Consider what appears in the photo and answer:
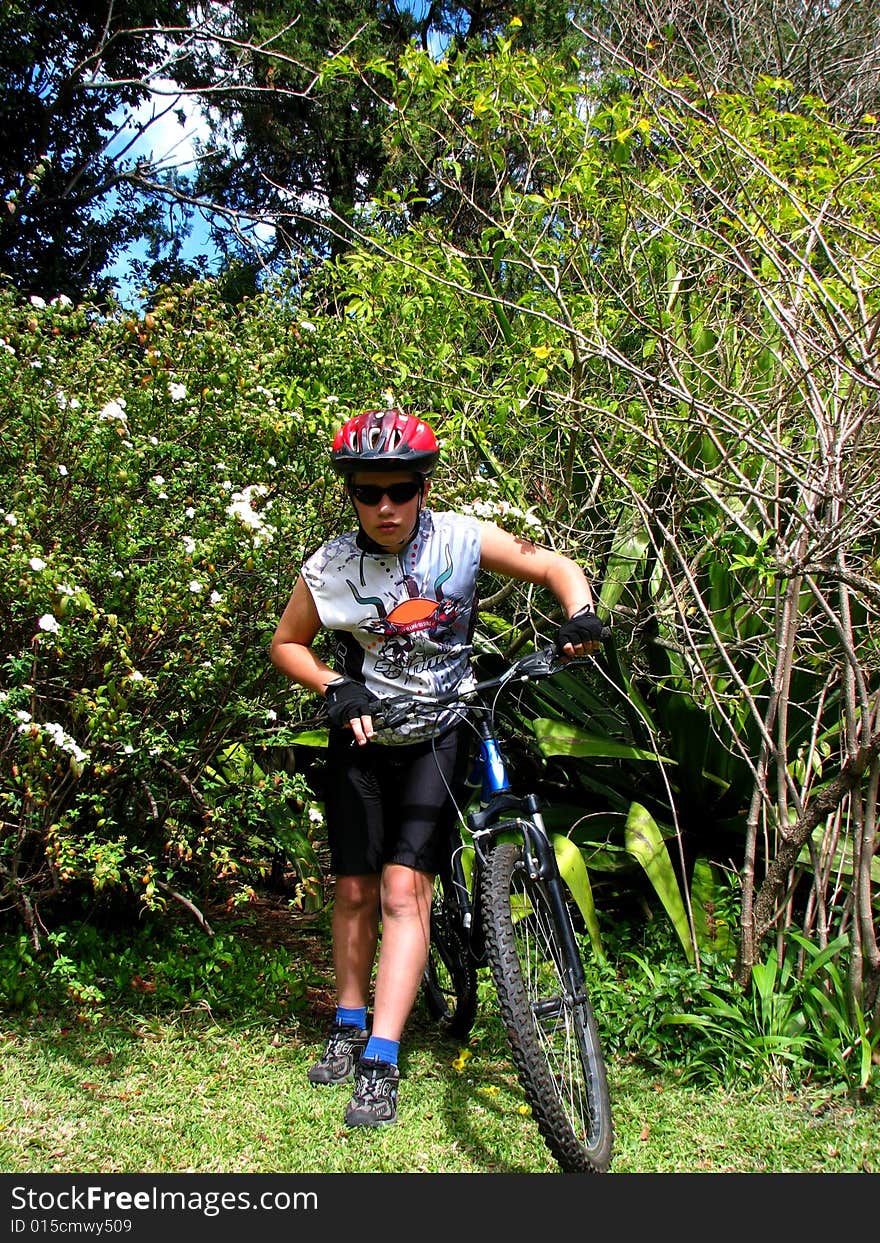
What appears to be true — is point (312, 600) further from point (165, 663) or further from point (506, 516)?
point (506, 516)

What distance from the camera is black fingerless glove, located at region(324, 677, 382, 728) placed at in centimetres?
284

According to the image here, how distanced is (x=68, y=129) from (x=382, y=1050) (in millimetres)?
11677

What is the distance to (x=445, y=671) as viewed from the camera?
3.14 meters

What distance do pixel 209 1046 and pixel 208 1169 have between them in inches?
32.5

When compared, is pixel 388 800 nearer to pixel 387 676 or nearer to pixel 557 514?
pixel 387 676

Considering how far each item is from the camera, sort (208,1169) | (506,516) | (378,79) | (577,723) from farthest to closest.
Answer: (378,79) < (577,723) < (506,516) < (208,1169)

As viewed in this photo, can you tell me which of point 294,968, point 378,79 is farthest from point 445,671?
point 378,79

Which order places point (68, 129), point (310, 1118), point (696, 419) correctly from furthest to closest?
point (68, 129) → point (696, 419) → point (310, 1118)

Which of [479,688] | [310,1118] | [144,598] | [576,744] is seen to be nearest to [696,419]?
[479,688]

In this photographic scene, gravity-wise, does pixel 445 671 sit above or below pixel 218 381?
below

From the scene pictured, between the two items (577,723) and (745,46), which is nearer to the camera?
(577,723)

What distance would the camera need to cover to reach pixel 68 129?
1172cm

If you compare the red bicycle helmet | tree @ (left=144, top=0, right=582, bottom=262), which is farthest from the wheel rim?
tree @ (left=144, top=0, right=582, bottom=262)

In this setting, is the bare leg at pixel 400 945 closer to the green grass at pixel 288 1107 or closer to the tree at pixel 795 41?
the green grass at pixel 288 1107
